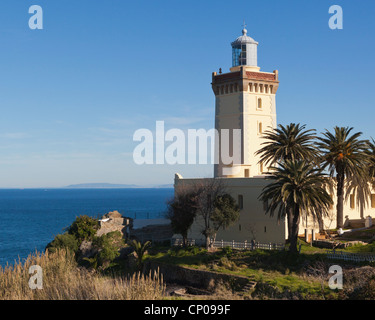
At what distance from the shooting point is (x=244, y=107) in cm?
4431

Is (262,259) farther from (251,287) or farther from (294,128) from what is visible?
(294,128)

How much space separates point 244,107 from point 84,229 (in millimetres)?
20205

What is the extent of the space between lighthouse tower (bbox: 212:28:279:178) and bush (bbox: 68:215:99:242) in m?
13.8

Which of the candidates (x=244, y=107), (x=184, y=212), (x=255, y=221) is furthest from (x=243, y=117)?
(x=184, y=212)

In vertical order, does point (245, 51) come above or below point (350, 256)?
above

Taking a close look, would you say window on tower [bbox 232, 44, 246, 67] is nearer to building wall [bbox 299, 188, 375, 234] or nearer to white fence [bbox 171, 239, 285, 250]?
building wall [bbox 299, 188, 375, 234]

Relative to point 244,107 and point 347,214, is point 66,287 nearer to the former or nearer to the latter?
point 244,107

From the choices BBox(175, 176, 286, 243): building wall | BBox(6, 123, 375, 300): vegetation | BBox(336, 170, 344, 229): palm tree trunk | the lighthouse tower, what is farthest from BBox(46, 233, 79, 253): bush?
BBox(336, 170, 344, 229): palm tree trunk

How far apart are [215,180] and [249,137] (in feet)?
19.8

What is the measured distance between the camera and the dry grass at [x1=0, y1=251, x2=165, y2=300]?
18766 millimetres

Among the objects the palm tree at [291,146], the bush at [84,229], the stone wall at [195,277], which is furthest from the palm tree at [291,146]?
the bush at [84,229]

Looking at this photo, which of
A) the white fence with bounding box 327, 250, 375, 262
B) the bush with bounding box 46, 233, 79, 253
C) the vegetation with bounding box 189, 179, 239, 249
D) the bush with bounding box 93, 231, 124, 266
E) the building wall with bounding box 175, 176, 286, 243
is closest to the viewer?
the white fence with bounding box 327, 250, 375, 262

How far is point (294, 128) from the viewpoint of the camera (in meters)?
37.7

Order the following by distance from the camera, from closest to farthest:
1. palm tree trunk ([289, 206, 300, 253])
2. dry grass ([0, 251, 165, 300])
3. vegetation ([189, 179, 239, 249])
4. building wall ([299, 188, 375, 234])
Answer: dry grass ([0, 251, 165, 300]) < palm tree trunk ([289, 206, 300, 253]) < vegetation ([189, 179, 239, 249]) < building wall ([299, 188, 375, 234])
